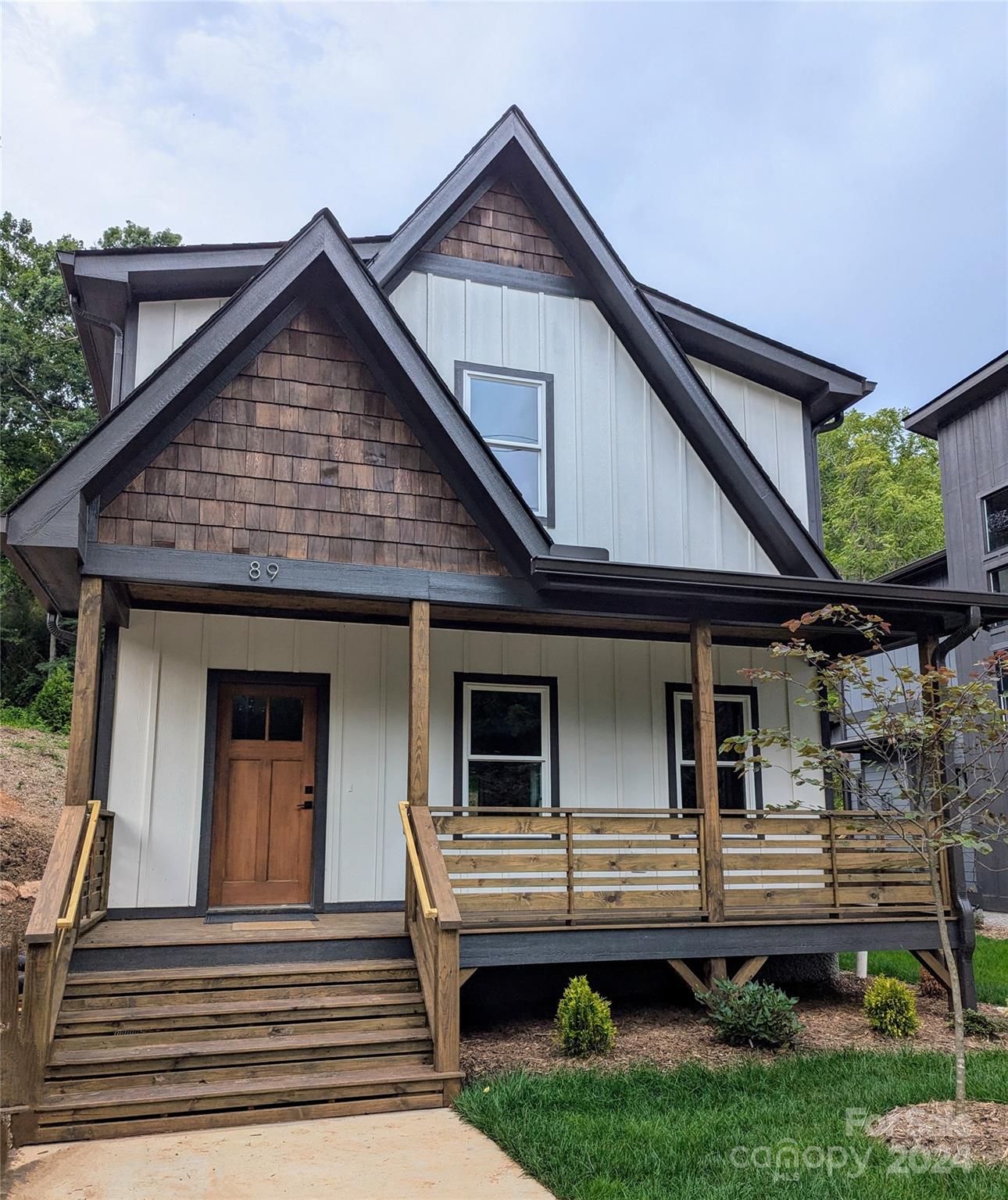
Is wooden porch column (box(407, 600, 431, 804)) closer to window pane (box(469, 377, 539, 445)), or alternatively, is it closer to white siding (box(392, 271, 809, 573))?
white siding (box(392, 271, 809, 573))

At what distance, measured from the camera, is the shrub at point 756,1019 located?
24.7 feet

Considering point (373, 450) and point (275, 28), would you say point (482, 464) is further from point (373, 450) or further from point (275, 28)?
point (275, 28)

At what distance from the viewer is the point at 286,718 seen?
953cm

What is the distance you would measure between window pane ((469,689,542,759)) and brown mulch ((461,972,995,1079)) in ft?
8.18

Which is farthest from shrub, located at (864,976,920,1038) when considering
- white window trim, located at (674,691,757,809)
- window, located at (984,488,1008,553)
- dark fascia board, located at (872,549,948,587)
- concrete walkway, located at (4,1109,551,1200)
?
dark fascia board, located at (872,549,948,587)

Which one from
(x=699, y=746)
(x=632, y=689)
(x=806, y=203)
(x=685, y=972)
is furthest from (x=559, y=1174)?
(x=806, y=203)

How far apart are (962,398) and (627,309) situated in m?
9.60

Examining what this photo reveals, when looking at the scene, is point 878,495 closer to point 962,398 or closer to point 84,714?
point 962,398

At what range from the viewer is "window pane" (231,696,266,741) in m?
9.36

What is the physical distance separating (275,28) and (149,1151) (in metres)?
16.8

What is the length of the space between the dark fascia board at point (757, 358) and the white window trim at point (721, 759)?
3657 millimetres

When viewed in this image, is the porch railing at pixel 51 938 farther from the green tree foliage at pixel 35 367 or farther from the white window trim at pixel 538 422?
the green tree foliage at pixel 35 367

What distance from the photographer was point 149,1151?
5457 mm

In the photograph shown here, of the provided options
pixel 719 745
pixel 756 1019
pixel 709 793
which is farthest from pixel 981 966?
pixel 756 1019
